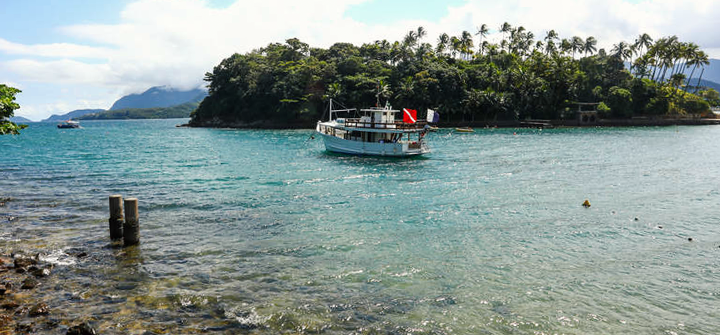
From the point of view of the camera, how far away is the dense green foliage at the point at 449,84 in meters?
116

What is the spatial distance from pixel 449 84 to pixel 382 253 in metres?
110

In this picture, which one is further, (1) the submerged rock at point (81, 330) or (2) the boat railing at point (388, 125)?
(2) the boat railing at point (388, 125)

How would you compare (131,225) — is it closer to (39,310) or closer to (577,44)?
(39,310)

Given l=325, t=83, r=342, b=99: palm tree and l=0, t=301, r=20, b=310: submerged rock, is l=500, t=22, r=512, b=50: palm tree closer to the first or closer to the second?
l=325, t=83, r=342, b=99: palm tree

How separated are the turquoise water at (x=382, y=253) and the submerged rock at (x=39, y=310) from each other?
31cm

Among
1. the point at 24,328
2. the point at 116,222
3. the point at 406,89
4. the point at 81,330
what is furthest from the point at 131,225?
the point at 406,89

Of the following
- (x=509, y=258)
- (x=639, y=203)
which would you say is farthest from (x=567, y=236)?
(x=639, y=203)

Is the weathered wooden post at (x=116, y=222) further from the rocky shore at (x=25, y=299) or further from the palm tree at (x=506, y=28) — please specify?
the palm tree at (x=506, y=28)

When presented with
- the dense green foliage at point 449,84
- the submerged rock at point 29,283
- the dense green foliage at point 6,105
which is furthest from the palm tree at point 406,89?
the submerged rock at point 29,283

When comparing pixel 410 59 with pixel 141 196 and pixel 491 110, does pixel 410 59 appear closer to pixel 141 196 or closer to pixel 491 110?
pixel 491 110

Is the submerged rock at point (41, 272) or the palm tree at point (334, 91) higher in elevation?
the palm tree at point (334, 91)

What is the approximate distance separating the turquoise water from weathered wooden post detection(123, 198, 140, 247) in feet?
1.52

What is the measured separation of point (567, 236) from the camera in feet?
60.3

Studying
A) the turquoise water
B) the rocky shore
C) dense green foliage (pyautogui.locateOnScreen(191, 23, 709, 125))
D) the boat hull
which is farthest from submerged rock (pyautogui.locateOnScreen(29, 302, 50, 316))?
dense green foliage (pyautogui.locateOnScreen(191, 23, 709, 125))
